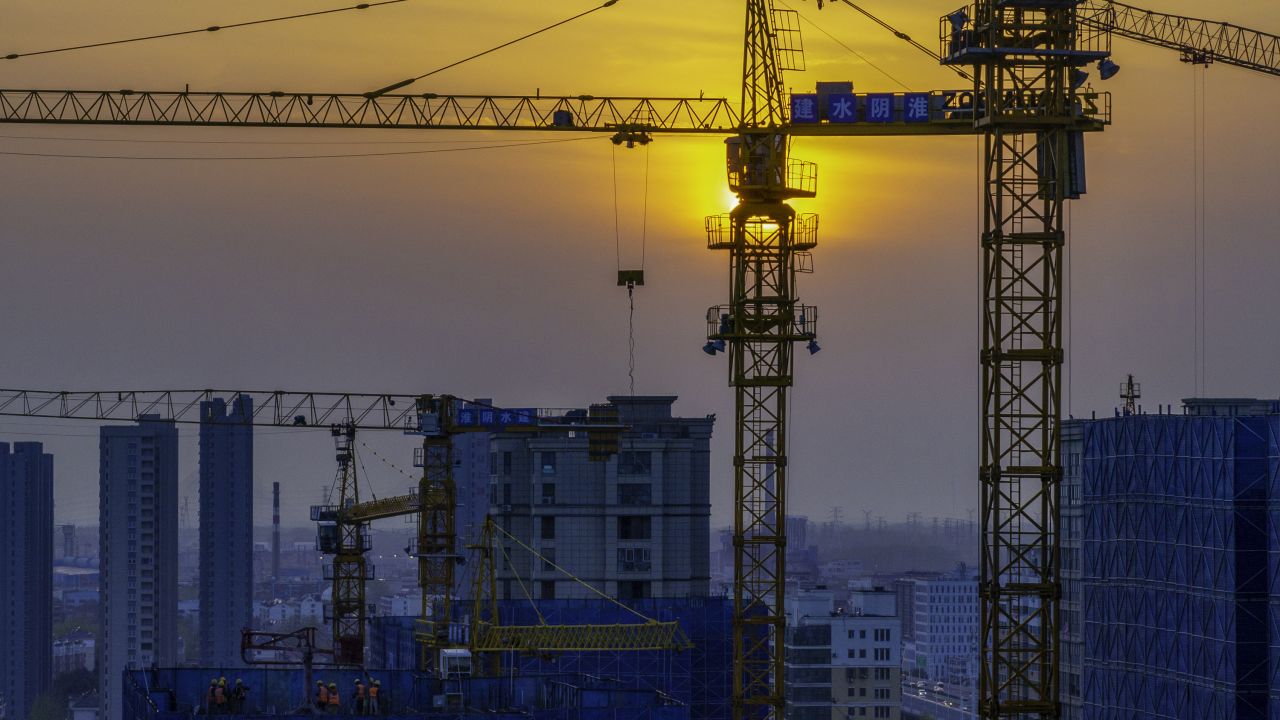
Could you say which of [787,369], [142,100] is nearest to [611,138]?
[142,100]

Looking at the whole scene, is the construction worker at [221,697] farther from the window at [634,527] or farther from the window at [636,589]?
the window at [636,589]

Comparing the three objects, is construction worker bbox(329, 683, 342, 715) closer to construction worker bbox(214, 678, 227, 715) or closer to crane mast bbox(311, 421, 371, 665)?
construction worker bbox(214, 678, 227, 715)

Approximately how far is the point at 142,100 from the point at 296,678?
4496 cm

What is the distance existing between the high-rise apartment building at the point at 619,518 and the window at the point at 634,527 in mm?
61

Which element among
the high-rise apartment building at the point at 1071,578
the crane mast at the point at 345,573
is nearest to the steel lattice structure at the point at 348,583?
the crane mast at the point at 345,573

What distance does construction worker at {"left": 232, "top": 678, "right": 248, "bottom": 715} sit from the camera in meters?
70.5

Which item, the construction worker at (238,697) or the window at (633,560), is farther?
the window at (633,560)

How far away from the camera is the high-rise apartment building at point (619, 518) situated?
428ft

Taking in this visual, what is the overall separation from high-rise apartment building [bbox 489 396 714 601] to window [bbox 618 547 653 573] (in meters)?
0.06

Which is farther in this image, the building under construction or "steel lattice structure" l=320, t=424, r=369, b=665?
"steel lattice structure" l=320, t=424, r=369, b=665

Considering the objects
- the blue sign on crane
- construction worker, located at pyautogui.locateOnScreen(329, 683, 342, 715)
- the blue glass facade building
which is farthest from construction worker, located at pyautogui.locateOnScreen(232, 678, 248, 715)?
the blue sign on crane

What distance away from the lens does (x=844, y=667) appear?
17500 centimetres

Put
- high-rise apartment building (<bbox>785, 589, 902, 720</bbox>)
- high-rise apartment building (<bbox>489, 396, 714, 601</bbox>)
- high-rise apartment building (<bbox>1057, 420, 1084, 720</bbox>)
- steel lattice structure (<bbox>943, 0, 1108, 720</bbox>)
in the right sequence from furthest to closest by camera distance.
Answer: high-rise apartment building (<bbox>785, 589, 902, 720</bbox>) < high-rise apartment building (<bbox>489, 396, 714, 601</bbox>) < high-rise apartment building (<bbox>1057, 420, 1084, 720</bbox>) < steel lattice structure (<bbox>943, 0, 1108, 720</bbox>)

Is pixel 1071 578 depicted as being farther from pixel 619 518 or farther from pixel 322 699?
pixel 322 699
